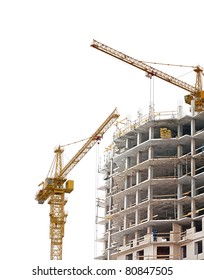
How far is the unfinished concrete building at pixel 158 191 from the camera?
354ft

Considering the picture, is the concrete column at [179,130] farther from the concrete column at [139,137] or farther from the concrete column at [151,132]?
the concrete column at [139,137]

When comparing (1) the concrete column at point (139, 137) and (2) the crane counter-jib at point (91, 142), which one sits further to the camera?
(2) the crane counter-jib at point (91, 142)

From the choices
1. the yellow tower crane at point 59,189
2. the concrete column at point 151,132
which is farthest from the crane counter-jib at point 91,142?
the concrete column at point 151,132

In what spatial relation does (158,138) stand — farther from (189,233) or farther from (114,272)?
(114,272)

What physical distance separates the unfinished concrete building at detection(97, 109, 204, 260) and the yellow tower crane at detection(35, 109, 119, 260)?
966 inches

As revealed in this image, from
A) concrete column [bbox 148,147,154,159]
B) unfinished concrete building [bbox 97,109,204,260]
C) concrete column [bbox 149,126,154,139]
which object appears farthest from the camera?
concrete column [bbox 149,126,154,139]

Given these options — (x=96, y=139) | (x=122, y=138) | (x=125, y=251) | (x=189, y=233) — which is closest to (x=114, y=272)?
(x=189, y=233)

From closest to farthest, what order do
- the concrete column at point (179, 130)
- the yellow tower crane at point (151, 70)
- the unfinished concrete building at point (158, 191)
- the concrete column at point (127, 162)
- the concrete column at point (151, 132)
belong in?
the unfinished concrete building at point (158, 191), the concrete column at point (179, 130), the concrete column at point (151, 132), the concrete column at point (127, 162), the yellow tower crane at point (151, 70)

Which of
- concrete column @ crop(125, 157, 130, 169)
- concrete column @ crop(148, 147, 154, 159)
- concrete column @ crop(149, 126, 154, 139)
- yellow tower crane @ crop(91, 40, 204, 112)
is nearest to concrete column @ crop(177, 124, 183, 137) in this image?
concrete column @ crop(149, 126, 154, 139)

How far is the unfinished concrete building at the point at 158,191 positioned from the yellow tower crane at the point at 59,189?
24.5m

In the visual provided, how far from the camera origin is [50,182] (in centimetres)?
15325

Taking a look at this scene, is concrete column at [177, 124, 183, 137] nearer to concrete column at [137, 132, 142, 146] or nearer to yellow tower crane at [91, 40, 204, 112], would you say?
concrete column at [137, 132, 142, 146]

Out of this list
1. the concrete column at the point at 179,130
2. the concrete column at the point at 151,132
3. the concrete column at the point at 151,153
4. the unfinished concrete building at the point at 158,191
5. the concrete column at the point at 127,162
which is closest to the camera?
the unfinished concrete building at the point at 158,191

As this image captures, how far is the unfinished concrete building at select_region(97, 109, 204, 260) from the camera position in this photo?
354ft
